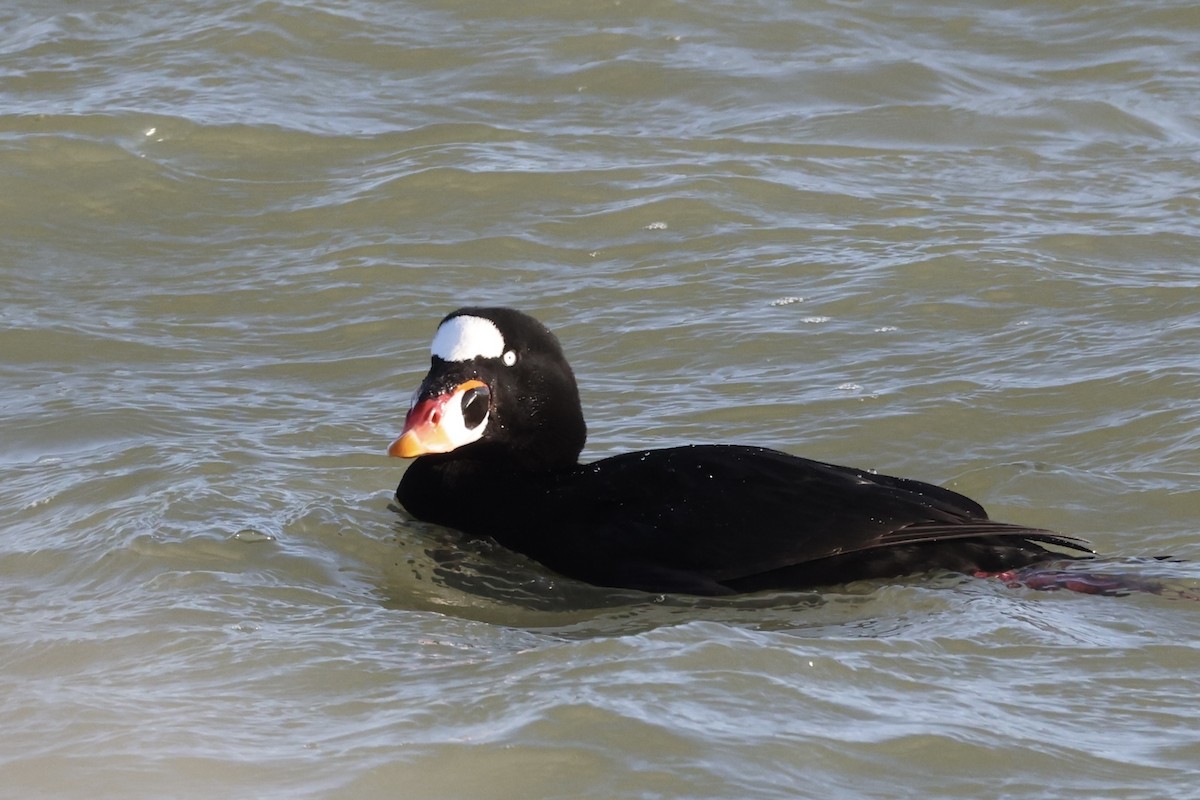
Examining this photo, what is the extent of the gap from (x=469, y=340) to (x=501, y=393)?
0.22 meters

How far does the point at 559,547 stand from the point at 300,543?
92 cm

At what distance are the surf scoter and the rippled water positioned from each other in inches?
4.6

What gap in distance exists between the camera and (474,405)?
6.12m

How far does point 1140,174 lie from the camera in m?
9.99

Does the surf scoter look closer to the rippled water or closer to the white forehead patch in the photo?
the white forehead patch

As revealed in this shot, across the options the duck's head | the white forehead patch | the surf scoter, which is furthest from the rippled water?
the white forehead patch

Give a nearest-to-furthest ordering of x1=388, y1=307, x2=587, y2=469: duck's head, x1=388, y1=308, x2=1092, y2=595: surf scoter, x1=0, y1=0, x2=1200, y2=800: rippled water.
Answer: x1=0, y1=0, x2=1200, y2=800: rippled water, x1=388, y1=308, x2=1092, y2=595: surf scoter, x1=388, y1=307, x2=587, y2=469: duck's head

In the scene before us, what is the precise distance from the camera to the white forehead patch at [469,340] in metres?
6.11

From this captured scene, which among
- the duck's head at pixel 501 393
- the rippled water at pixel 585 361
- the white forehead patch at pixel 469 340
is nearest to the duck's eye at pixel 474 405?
the duck's head at pixel 501 393

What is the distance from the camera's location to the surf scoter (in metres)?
5.39

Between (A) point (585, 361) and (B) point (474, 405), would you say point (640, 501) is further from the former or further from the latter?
(A) point (585, 361)

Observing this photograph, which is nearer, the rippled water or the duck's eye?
the rippled water

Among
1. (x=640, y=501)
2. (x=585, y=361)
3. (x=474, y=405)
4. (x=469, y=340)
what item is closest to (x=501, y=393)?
(x=474, y=405)

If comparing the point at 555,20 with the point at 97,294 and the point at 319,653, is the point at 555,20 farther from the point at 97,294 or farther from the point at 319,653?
the point at 319,653
